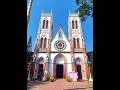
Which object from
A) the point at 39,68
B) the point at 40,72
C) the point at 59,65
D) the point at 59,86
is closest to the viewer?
the point at 59,86

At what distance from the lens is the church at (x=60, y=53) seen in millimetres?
37500

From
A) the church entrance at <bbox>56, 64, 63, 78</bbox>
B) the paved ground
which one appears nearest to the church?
the church entrance at <bbox>56, 64, 63, 78</bbox>

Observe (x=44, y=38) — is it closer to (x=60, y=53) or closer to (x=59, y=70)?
(x=60, y=53)

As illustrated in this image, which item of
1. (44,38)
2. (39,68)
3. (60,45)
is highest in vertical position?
(44,38)

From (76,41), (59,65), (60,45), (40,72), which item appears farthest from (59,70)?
(76,41)

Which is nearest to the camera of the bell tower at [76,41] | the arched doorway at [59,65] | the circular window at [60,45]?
the bell tower at [76,41]

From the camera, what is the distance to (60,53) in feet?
128

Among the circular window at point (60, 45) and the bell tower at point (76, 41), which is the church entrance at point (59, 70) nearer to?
the bell tower at point (76, 41)

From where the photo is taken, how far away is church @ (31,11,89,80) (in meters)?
37.5

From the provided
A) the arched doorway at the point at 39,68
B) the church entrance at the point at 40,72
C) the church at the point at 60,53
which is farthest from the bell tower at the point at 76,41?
the church entrance at the point at 40,72

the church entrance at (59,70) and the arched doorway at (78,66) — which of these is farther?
the church entrance at (59,70)
